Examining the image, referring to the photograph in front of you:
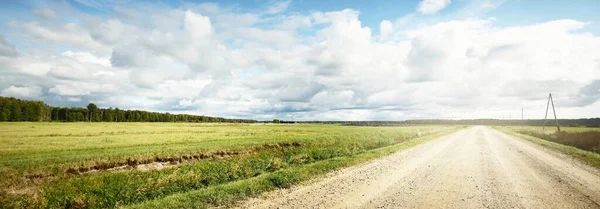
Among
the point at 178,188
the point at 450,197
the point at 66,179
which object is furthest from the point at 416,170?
the point at 66,179

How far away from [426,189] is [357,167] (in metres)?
6.40

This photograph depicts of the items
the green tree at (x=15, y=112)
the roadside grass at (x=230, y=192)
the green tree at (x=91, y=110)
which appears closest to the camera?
the roadside grass at (x=230, y=192)

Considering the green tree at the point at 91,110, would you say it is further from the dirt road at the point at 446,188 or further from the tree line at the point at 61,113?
the dirt road at the point at 446,188

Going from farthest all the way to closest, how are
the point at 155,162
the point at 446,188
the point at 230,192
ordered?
the point at 155,162 < the point at 446,188 < the point at 230,192

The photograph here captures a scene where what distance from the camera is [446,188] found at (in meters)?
13.2

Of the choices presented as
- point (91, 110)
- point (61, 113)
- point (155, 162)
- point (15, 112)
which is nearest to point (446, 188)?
point (155, 162)

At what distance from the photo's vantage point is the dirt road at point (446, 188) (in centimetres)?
1096

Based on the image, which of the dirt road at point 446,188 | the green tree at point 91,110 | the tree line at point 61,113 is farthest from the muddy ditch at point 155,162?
the green tree at point 91,110

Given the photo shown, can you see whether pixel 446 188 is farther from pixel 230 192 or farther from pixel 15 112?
pixel 15 112

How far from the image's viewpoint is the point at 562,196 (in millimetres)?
11977

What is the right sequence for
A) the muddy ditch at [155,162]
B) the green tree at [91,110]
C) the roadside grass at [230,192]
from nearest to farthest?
the roadside grass at [230,192], the muddy ditch at [155,162], the green tree at [91,110]

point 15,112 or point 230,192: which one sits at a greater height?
point 15,112

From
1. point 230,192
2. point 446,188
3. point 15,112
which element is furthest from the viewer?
point 15,112

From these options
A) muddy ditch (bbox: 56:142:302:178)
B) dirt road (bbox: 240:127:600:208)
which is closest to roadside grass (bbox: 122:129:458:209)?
dirt road (bbox: 240:127:600:208)
